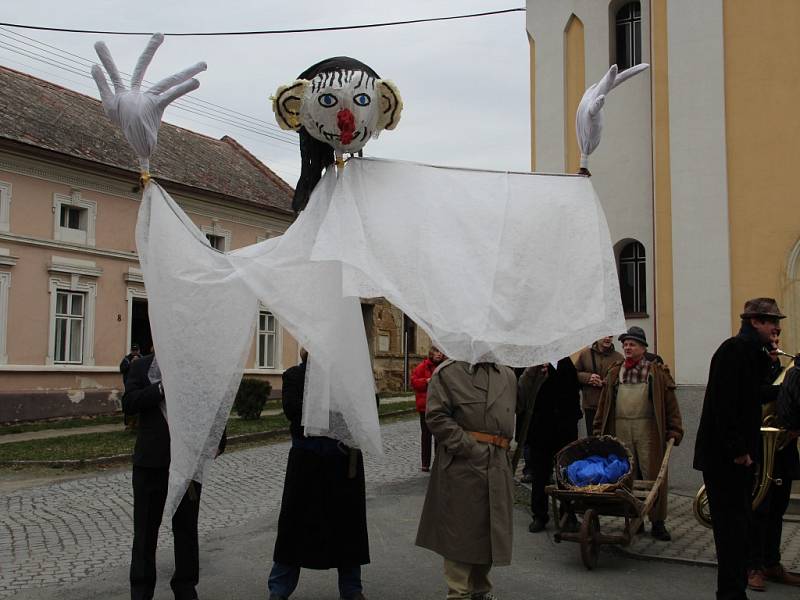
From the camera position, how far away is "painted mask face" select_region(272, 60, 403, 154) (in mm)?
5387

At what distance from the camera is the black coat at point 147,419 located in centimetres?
579

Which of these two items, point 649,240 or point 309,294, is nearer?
point 309,294

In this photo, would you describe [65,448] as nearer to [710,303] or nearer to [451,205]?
[710,303]

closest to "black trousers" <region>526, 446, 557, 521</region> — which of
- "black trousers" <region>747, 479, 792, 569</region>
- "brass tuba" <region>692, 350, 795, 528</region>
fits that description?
"brass tuba" <region>692, 350, 795, 528</region>

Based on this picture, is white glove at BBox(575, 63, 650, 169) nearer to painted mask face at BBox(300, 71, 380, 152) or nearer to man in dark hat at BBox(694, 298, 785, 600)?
painted mask face at BBox(300, 71, 380, 152)

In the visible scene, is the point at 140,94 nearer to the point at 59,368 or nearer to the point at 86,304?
the point at 59,368

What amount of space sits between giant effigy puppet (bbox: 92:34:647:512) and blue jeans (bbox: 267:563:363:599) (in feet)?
3.36

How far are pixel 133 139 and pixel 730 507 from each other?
4.66m

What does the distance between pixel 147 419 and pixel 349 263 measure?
1.94 m

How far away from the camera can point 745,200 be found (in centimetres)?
1125

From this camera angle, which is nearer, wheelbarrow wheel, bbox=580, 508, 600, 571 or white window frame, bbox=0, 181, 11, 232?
wheelbarrow wheel, bbox=580, 508, 600, 571

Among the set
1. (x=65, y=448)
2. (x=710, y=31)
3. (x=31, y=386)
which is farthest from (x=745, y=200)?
(x=31, y=386)

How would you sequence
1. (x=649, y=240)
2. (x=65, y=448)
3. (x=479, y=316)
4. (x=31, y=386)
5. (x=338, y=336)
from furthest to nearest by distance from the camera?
(x=31, y=386) < (x=65, y=448) < (x=649, y=240) < (x=338, y=336) < (x=479, y=316)

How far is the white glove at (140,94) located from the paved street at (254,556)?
11.1ft
